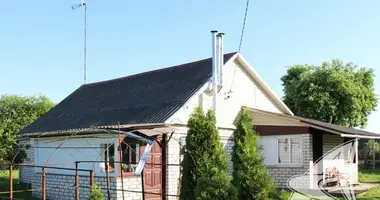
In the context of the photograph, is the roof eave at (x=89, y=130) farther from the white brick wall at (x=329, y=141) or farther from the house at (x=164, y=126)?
the white brick wall at (x=329, y=141)

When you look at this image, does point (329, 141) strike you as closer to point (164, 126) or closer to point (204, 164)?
point (164, 126)

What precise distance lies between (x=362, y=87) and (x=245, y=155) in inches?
904

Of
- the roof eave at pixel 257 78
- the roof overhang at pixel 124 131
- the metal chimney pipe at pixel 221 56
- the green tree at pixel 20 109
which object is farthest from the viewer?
the green tree at pixel 20 109

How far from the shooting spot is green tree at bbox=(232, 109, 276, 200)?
7938 millimetres

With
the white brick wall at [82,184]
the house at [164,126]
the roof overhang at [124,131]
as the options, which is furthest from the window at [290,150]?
the white brick wall at [82,184]

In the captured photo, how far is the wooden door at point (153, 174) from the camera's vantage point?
1358 cm

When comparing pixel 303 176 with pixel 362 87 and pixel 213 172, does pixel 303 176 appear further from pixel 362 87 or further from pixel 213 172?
pixel 362 87

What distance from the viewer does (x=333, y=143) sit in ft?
56.1

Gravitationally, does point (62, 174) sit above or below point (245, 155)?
below

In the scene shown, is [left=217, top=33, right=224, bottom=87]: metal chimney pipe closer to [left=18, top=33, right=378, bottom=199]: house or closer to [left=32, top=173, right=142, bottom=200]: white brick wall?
[left=18, top=33, right=378, bottom=199]: house

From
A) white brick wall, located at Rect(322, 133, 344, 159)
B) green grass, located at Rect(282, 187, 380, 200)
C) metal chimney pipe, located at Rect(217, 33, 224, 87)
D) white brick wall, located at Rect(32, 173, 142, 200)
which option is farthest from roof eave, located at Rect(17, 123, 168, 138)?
white brick wall, located at Rect(322, 133, 344, 159)

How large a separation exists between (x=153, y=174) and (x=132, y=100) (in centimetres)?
367

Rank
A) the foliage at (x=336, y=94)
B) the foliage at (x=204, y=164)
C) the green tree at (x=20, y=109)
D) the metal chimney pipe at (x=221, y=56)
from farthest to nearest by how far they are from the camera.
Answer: the green tree at (x=20, y=109), the foliage at (x=336, y=94), the metal chimney pipe at (x=221, y=56), the foliage at (x=204, y=164)

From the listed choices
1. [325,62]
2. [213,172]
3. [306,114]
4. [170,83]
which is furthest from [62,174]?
[325,62]
